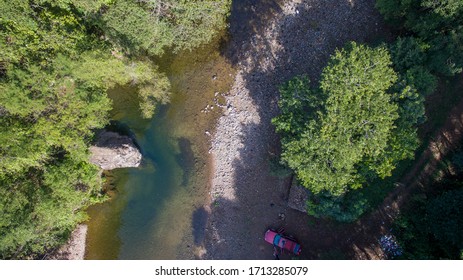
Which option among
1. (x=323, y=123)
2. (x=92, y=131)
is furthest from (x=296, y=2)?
(x=92, y=131)

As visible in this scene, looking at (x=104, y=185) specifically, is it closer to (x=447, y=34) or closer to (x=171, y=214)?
(x=171, y=214)

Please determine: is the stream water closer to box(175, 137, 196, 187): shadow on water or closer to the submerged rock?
box(175, 137, 196, 187): shadow on water

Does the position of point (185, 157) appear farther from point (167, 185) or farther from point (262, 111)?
point (262, 111)

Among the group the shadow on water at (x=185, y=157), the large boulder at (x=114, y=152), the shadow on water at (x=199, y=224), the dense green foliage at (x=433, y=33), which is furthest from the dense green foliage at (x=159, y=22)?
the shadow on water at (x=199, y=224)

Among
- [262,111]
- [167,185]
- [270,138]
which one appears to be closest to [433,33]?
[262,111]

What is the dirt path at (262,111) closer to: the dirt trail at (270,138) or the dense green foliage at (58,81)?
the dirt trail at (270,138)

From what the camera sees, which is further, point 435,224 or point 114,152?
point 114,152
